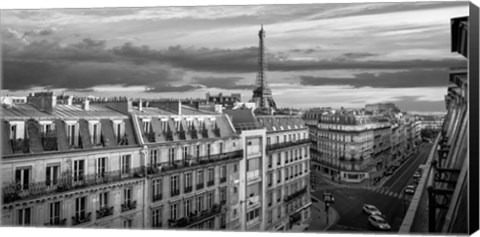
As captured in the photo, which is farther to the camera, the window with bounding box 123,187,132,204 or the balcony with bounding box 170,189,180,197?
the balcony with bounding box 170,189,180,197

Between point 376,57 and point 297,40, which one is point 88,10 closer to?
point 297,40

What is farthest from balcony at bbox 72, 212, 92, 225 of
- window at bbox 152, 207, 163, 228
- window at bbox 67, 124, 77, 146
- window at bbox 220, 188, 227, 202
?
window at bbox 220, 188, 227, 202

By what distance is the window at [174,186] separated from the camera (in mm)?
7996

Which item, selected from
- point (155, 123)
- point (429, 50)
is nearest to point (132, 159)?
point (155, 123)

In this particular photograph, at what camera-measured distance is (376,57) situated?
716 cm

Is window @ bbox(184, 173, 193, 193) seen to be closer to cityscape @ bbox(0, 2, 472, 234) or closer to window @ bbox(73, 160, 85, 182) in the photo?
cityscape @ bbox(0, 2, 472, 234)

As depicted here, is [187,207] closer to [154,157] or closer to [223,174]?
[223,174]

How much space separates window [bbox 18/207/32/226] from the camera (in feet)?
24.1

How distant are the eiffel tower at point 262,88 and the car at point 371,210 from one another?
5.80 feet

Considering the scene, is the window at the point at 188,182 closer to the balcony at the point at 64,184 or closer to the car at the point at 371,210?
the balcony at the point at 64,184

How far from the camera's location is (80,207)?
24.9 feet

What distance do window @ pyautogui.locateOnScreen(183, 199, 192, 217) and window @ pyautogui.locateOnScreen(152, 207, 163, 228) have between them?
323 millimetres

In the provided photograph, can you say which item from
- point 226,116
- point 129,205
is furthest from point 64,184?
point 226,116

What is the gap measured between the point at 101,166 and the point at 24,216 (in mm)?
1153
